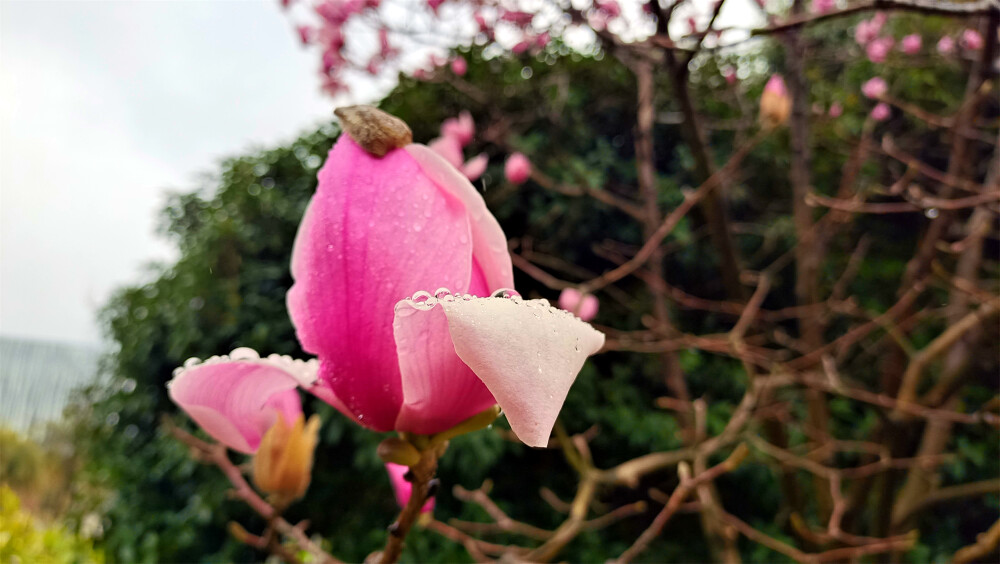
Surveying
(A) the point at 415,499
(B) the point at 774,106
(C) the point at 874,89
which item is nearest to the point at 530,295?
(B) the point at 774,106

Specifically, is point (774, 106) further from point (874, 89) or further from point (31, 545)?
point (31, 545)

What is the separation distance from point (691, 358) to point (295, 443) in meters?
2.08

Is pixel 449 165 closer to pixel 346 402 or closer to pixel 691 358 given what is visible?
pixel 346 402

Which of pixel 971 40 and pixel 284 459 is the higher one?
pixel 971 40

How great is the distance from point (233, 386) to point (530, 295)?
64.9 inches

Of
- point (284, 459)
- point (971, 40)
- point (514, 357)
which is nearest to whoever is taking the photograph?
point (514, 357)

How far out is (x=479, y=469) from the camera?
6.10 ft

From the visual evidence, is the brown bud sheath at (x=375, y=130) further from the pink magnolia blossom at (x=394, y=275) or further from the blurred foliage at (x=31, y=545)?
the blurred foliage at (x=31, y=545)

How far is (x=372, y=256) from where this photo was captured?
24 centimetres

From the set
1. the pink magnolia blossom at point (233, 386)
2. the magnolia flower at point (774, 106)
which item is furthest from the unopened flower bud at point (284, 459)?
the magnolia flower at point (774, 106)

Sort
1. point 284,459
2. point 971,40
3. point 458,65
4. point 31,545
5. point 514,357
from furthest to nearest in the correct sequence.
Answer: point 458,65 → point 971,40 → point 31,545 → point 284,459 → point 514,357

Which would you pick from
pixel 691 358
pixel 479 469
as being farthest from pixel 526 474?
pixel 691 358

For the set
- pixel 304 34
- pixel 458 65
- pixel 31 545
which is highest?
pixel 304 34

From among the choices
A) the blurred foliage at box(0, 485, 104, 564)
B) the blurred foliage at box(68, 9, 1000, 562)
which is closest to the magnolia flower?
the blurred foliage at box(68, 9, 1000, 562)
